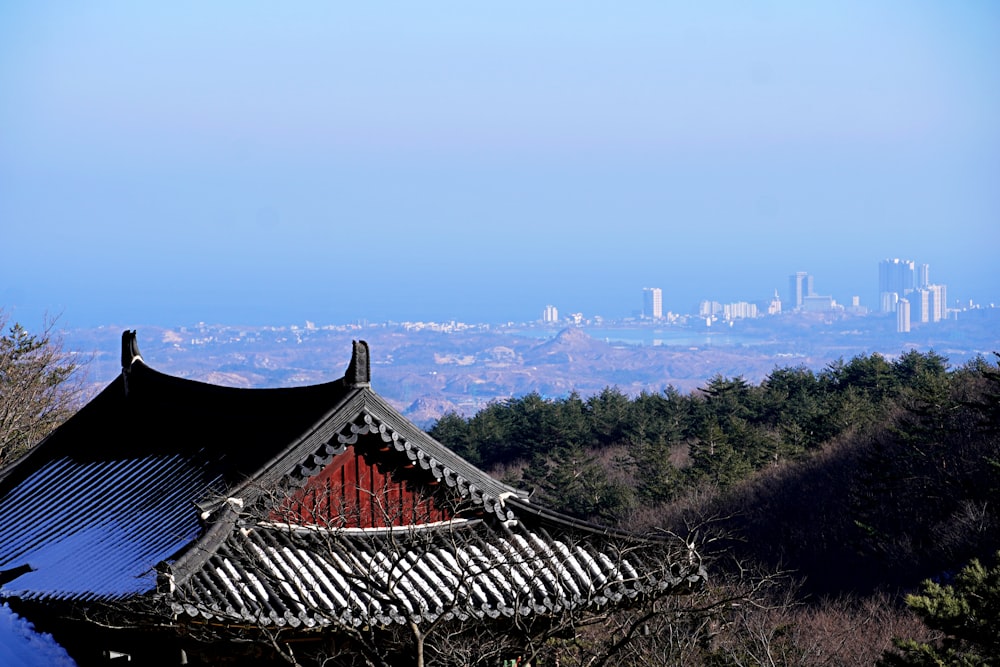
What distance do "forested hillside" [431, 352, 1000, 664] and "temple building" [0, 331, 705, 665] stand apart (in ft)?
91.1

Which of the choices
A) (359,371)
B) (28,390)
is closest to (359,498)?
(359,371)

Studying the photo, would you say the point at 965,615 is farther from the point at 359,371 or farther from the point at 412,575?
the point at 359,371

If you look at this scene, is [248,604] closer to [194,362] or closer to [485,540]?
[485,540]

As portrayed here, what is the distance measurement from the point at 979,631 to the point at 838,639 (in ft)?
72.4

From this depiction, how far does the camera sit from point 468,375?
655 feet

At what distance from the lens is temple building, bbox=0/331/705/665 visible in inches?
364

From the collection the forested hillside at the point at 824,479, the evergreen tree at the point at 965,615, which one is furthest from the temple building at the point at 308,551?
the forested hillside at the point at 824,479

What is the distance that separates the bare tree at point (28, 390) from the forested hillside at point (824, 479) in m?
19.7

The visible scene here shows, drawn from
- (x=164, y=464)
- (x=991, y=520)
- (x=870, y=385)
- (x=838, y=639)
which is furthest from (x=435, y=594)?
(x=870, y=385)

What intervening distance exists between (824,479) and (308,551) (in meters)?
48.7

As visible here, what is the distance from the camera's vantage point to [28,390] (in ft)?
117

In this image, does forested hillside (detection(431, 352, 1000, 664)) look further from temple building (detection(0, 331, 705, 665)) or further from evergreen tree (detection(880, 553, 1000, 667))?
temple building (detection(0, 331, 705, 665))

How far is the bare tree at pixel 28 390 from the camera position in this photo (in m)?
30.7

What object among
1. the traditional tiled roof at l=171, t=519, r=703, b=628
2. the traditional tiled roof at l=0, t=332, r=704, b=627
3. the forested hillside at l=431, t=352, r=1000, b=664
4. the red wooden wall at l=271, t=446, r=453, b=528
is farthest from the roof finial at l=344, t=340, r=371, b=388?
the forested hillside at l=431, t=352, r=1000, b=664
